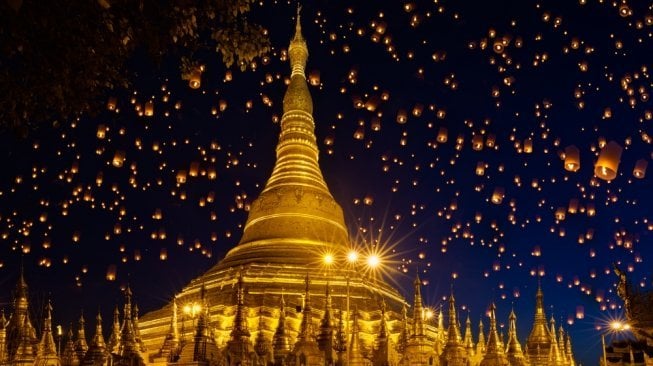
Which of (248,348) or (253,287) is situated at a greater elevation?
(253,287)

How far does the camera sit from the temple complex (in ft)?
81.9

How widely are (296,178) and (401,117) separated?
58.6 feet

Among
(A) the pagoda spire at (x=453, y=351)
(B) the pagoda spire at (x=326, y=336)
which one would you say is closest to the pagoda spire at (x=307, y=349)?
(B) the pagoda spire at (x=326, y=336)

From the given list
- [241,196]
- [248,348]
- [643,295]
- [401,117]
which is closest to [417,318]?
[248,348]

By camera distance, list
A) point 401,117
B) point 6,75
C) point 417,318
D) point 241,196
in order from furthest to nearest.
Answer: point 241,196 → point 401,117 → point 417,318 → point 6,75

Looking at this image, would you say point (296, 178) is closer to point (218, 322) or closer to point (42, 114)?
point (218, 322)

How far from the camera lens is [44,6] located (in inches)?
375

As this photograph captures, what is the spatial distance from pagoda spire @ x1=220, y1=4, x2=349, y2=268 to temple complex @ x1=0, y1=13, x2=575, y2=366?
0.09 m

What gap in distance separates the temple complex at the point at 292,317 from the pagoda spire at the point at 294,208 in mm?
89

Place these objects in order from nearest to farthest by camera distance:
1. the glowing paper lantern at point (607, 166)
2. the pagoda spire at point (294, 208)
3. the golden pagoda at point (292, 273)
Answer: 1. the glowing paper lantern at point (607, 166)
2. the golden pagoda at point (292, 273)
3. the pagoda spire at point (294, 208)

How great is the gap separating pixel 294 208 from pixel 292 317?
1135 centimetres

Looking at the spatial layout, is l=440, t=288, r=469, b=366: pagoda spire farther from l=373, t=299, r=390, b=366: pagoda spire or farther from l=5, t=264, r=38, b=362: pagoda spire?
l=5, t=264, r=38, b=362: pagoda spire

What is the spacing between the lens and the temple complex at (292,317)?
2495 centimetres

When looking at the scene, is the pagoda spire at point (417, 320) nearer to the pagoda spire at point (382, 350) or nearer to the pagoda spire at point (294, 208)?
the pagoda spire at point (382, 350)
